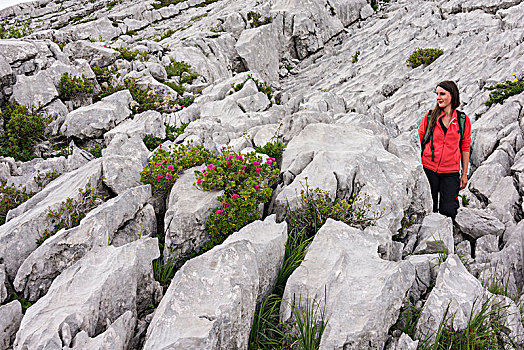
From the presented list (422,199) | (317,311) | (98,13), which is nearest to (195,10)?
(98,13)

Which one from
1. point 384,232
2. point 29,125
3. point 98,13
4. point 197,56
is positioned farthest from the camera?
point 98,13

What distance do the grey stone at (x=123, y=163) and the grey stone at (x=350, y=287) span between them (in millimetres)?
5639

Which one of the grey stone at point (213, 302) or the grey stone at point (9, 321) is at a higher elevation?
the grey stone at point (9, 321)

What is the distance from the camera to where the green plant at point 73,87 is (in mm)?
14492

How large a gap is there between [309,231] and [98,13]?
157 ft

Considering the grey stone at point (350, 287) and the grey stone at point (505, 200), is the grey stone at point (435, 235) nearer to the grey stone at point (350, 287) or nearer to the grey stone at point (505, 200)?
the grey stone at point (350, 287)

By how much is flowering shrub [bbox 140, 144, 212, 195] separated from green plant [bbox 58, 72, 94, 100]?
7319mm

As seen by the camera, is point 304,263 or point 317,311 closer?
point 317,311

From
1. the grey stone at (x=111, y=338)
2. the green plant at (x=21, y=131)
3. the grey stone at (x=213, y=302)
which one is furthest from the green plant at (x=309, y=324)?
the green plant at (x=21, y=131)

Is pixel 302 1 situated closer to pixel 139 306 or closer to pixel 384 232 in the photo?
pixel 384 232

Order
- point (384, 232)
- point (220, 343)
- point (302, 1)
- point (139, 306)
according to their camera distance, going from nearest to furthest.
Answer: point (220, 343), point (139, 306), point (384, 232), point (302, 1)

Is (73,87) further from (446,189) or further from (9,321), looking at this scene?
(446,189)

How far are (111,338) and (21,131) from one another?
10.7 metres

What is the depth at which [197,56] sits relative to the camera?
2439cm
